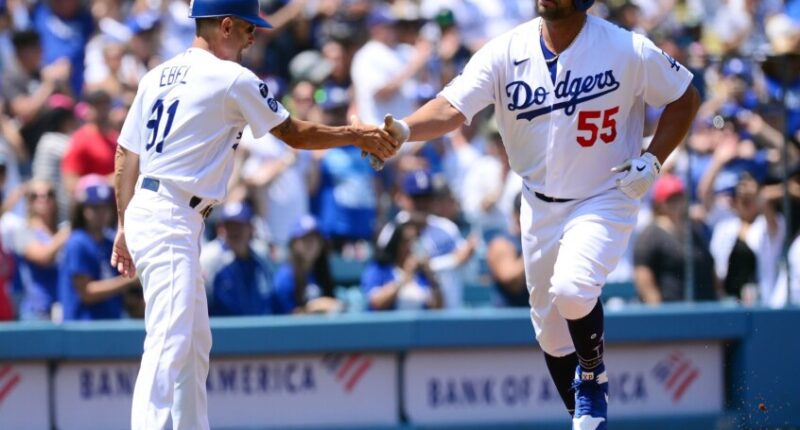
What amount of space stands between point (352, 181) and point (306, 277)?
59.2 inches

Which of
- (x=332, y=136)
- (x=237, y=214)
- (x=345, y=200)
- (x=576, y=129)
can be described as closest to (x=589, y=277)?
(x=576, y=129)

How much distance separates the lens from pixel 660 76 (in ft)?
20.5

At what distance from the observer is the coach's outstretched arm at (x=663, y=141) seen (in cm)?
611

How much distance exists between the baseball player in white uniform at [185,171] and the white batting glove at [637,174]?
4.53 ft

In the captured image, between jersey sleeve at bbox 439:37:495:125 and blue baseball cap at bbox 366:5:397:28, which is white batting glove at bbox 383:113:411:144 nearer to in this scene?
jersey sleeve at bbox 439:37:495:125

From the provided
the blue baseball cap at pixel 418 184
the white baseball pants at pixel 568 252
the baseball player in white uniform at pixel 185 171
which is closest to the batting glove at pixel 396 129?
the baseball player in white uniform at pixel 185 171

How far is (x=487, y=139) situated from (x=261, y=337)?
4135 mm

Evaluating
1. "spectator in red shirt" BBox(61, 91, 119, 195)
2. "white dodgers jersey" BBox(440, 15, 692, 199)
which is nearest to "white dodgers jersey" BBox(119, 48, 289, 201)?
"white dodgers jersey" BBox(440, 15, 692, 199)

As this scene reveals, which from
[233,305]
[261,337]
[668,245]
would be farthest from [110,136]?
[668,245]

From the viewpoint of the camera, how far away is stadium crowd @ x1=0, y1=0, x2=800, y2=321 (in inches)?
380

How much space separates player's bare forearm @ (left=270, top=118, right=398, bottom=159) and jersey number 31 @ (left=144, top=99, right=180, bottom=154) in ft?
1.56

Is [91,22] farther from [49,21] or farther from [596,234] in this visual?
[596,234]

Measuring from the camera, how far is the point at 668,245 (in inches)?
385

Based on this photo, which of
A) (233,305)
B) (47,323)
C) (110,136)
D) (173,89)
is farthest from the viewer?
(110,136)
